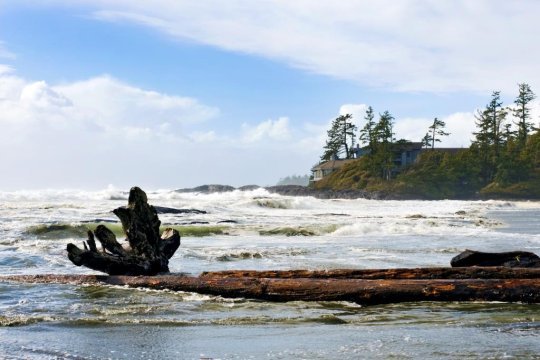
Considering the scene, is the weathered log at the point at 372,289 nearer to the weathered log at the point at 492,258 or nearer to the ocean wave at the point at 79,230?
the weathered log at the point at 492,258

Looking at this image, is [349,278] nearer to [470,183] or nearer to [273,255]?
[273,255]

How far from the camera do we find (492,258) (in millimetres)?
10859

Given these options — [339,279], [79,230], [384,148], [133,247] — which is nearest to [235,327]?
[339,279]

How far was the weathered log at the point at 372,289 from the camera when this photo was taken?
929cm

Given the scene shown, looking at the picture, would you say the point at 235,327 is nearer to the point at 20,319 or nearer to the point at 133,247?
the point at 20,319

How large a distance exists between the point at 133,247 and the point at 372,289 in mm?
5150

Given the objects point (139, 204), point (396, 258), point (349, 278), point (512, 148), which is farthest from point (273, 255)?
point (512, 148)

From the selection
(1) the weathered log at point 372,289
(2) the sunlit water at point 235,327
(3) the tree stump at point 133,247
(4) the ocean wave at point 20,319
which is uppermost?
(3) the tree stump at point 133,247

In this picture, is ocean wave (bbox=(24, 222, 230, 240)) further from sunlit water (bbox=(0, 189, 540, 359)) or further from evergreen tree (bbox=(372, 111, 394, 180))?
evergreen tree (bbox=(372, 111, 394, 180))

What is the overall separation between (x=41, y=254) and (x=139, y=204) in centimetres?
629

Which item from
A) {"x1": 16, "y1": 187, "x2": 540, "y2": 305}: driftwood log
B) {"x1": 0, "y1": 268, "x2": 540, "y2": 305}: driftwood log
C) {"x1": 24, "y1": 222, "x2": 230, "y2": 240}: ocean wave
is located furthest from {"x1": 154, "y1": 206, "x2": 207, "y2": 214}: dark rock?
{"x1": 0, "y1": 268, "x2": 540, "y2": 305}: driftwood log

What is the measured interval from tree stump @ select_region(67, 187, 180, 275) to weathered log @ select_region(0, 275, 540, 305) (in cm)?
219

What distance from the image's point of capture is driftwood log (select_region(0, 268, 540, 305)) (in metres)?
9.34

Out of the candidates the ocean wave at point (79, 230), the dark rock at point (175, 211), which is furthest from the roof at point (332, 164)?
the ocean wave at point (79, 230)
